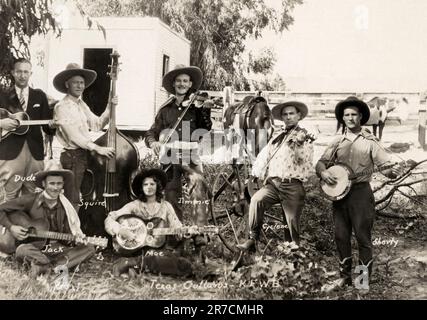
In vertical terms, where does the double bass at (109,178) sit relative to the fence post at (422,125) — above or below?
below

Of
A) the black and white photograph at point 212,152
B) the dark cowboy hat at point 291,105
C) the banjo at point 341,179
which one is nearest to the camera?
the banjo at point 341,179

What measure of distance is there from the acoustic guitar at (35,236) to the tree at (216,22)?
1872mm

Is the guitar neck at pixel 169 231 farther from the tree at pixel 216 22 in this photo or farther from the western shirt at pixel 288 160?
the tree at pixel 216 22

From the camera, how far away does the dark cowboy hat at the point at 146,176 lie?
486cm

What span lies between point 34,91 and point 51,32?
63 cm

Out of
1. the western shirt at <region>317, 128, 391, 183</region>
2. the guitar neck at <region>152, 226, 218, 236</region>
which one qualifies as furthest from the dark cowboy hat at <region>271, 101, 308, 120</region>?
the guitar neck at <region>152, 226, 218, 236</region>

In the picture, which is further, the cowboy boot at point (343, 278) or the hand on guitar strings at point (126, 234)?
the hand on guitar strings at point (126, 234)

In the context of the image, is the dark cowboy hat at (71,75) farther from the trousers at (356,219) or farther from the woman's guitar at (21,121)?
the trousers at (356,219)

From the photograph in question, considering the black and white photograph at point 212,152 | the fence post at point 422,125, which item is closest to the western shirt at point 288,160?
the black and white photograph at point 212,152

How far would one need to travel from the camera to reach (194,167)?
490 cm

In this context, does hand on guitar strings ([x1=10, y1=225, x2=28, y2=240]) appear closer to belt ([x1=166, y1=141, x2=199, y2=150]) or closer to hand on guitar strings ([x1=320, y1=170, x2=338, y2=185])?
belt ([x1=166, y1=141, x2=199, y2=150])

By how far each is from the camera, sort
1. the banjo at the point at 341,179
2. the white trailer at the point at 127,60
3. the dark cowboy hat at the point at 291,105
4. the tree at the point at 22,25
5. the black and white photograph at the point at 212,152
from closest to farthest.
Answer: the banjo at the point at 341,179 → the black and white photograph at the point at 212,152 → the dark cowboy hat at the point at 291,105 → the white trailer at the point at 127,60 → the tree at the point at 22,25

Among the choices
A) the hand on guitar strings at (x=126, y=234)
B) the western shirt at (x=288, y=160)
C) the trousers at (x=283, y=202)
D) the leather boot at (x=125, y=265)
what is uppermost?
the western shirt at (x=288, y=160)
